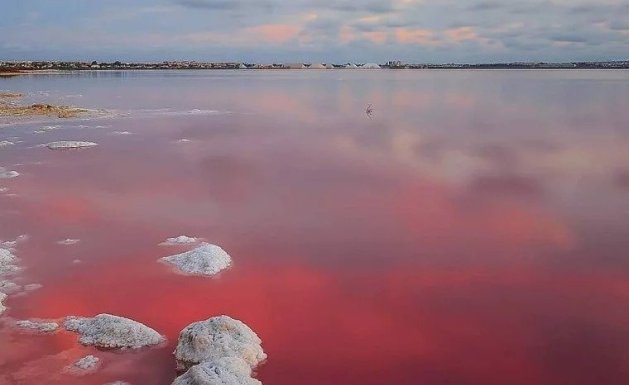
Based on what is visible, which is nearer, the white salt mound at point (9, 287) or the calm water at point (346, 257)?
the calm water at point (346, 257)

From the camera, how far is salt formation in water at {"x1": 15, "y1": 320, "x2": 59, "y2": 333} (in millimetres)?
7719

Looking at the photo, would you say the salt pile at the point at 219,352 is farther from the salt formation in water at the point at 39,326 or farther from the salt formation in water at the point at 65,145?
the salt formation in water at the point at 65,145

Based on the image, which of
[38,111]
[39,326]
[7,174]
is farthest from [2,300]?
[38,111]

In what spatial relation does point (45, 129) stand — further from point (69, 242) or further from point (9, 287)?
point (9, 287)

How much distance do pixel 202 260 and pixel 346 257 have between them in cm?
255

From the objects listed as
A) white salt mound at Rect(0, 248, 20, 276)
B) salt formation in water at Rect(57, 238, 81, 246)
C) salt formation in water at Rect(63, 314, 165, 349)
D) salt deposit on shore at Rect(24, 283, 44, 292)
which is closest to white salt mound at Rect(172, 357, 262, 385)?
salt formation in water at Rect(63, 314, 165, 349)

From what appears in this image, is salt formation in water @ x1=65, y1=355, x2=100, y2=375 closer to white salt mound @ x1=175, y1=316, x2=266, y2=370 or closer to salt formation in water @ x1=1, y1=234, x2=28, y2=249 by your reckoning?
white salt mound @ x1=175, y1=316, x2=266, y2=370

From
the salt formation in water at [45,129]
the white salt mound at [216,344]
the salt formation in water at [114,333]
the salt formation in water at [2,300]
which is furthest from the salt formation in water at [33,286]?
the salt formation in water at [45,129]

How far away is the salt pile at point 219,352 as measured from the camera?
615cm

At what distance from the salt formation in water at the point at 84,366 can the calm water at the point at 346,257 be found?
104mm

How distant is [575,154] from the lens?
2302 cm

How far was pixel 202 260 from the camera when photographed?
401 inches

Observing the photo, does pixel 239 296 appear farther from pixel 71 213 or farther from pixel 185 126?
pixel 185 126

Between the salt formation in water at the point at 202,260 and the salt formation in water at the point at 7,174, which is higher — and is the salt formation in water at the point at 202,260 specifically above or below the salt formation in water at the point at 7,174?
below
